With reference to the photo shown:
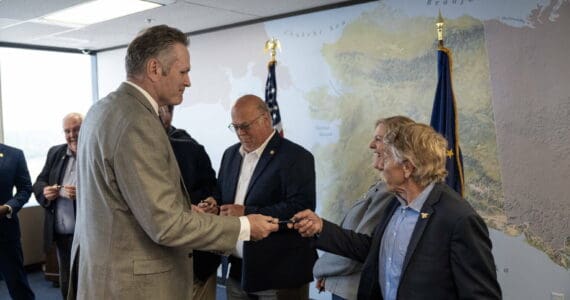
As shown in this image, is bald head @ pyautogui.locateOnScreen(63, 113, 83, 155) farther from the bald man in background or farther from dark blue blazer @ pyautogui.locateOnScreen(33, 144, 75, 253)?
dark blue blazer @ pyautogui.locateOnScreen(33, 144, 75, 253)

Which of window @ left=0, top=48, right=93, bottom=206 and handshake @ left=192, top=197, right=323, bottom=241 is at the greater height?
window @ left=0, top=48, right=93, bottom=206

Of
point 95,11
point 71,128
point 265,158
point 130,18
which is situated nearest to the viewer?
point 265,158

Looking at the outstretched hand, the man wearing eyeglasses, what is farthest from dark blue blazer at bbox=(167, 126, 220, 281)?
the outstretched hand

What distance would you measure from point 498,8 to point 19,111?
16.3ft

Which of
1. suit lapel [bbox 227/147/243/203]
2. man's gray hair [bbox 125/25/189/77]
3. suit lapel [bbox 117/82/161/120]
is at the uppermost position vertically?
man's gray hair [bbox 125/25/189/77]

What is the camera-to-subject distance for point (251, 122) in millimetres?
2662

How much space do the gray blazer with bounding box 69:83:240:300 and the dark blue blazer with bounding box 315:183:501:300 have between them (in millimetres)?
616

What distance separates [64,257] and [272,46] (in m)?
2.28

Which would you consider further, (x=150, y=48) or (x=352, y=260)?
(x=352, y=260)

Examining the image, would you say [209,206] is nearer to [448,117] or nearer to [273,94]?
[448,117]

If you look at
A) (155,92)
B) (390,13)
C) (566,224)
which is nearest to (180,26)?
(390,13)

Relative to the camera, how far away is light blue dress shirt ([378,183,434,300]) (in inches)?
67.1

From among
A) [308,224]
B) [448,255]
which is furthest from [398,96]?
[448,255]

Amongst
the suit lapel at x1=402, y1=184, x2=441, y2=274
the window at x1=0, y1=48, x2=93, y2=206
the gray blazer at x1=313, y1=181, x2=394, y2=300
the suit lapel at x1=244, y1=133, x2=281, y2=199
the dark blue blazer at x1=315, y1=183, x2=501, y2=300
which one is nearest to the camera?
the dark blue blazer at x1=315, y1=183, x2=501, y2=300
